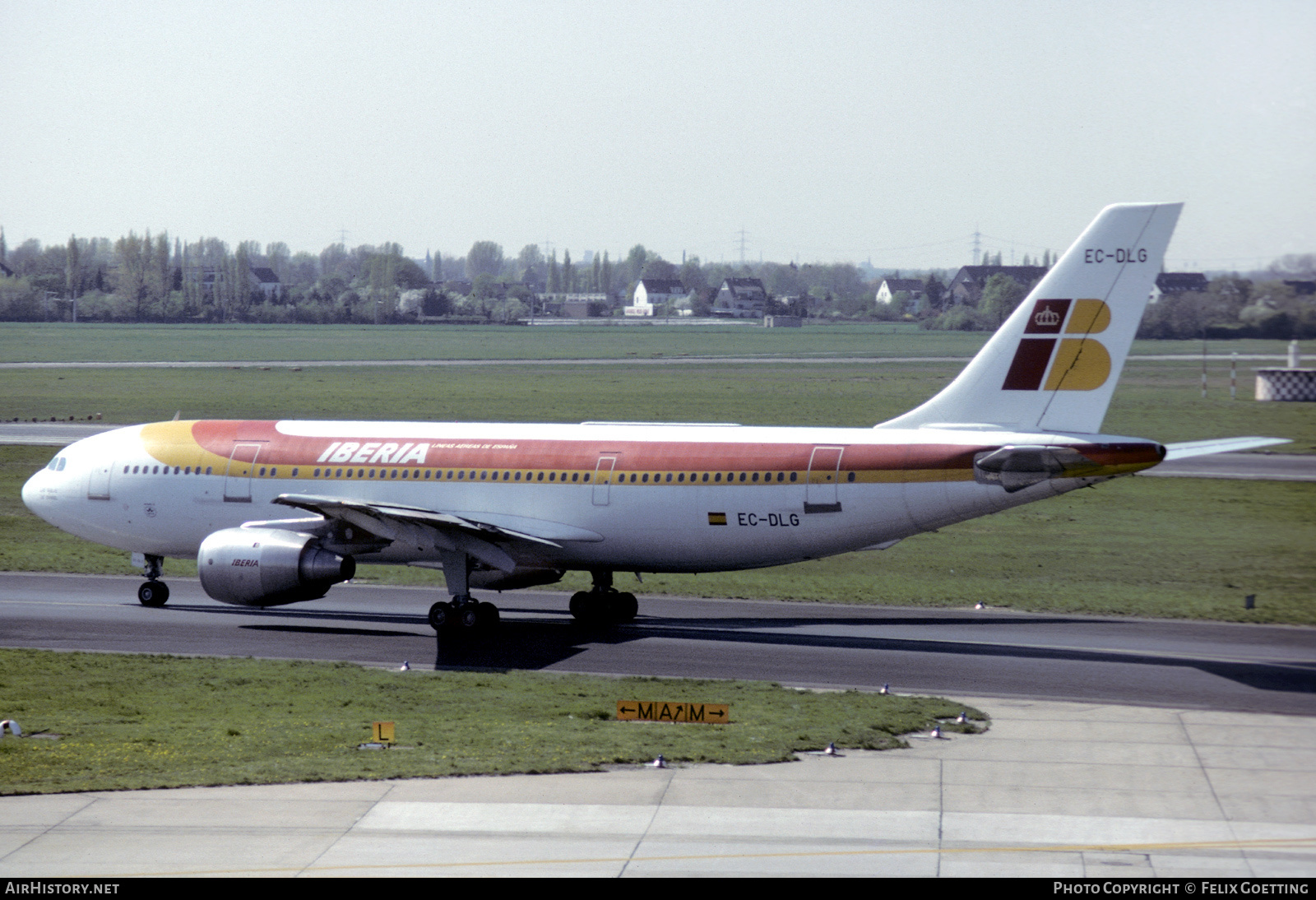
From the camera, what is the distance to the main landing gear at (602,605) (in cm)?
3650

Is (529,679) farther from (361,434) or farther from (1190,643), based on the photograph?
(1190,643)

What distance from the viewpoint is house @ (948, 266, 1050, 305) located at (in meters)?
96.4

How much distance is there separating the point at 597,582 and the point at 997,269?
74016 mm

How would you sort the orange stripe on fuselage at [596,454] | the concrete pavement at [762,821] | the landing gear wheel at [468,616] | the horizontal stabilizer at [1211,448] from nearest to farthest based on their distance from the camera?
the concrete pavement at [762,821], the horizontal stabilizer at [1211,448], the orange stripe on fuselage at [596,454], the landing gear wheel at [468,616]

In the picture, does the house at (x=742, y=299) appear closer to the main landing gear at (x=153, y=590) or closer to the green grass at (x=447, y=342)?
the green grass at (x=447, y=342)

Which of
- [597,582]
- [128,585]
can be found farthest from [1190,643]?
[128,585]

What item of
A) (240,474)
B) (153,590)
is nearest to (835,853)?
(240,474)

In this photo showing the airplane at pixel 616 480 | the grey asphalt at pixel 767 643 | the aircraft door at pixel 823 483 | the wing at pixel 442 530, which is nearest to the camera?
the grey asphalt at pixel 767 643

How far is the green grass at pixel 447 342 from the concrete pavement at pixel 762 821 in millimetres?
77883

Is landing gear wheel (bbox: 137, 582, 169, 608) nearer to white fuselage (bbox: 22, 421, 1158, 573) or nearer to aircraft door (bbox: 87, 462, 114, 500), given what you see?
white fuselage (bbox: 22, 421, 1158, 573)

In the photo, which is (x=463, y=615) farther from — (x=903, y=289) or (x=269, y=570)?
(x=903, y=289)

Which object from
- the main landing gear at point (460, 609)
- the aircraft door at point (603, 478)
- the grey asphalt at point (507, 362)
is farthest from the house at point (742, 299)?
the main landing gear at point (460, 609)

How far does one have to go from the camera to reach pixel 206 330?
433ft

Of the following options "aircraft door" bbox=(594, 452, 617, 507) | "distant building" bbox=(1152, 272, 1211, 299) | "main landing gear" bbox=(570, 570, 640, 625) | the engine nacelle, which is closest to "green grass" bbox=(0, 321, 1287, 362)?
"distant building" bbox=(1152, 272, 1211, 299)
